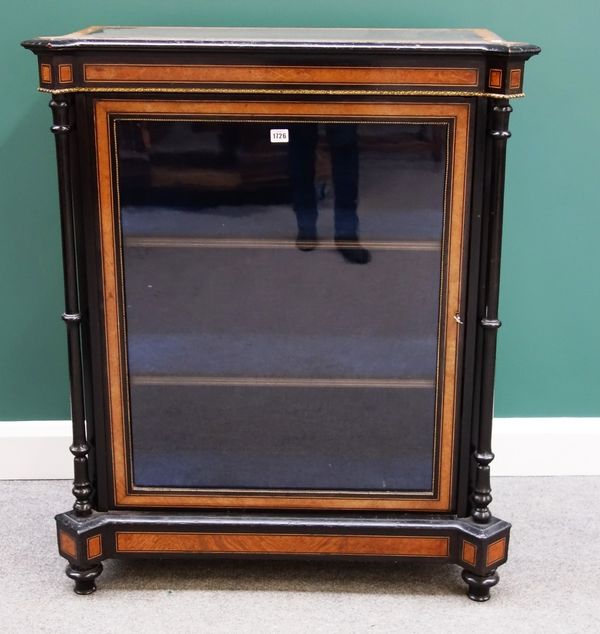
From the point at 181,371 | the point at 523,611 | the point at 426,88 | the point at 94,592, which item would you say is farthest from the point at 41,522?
the point at 426,88

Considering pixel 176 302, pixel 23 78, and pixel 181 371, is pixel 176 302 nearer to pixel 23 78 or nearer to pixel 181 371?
pixel 181 371

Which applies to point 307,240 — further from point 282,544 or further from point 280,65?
point 282,544

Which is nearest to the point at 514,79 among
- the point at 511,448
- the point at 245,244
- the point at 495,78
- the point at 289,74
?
the point at 495,78

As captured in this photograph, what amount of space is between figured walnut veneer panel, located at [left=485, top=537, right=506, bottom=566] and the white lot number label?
71 centimetres

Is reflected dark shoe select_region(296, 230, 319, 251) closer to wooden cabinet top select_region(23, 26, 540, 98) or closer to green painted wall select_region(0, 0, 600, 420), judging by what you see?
wooden cabinet top select_region(23, 26, 540, 98)

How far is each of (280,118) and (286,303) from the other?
289 millimetres

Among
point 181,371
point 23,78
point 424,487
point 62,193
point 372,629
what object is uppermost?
point 23,78

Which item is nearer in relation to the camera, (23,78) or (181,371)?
(181,371)

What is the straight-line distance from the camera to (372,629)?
149cm

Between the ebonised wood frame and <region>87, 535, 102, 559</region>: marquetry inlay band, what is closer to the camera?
the ebonised wood frame

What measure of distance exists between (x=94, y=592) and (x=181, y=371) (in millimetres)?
394

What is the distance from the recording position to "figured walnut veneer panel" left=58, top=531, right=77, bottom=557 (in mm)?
1544

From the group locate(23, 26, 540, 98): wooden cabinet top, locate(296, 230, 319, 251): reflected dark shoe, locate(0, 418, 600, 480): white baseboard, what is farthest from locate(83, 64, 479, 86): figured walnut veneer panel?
locate(0, 418, 600, 480): white baseboard

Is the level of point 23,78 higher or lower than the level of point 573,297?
higher
